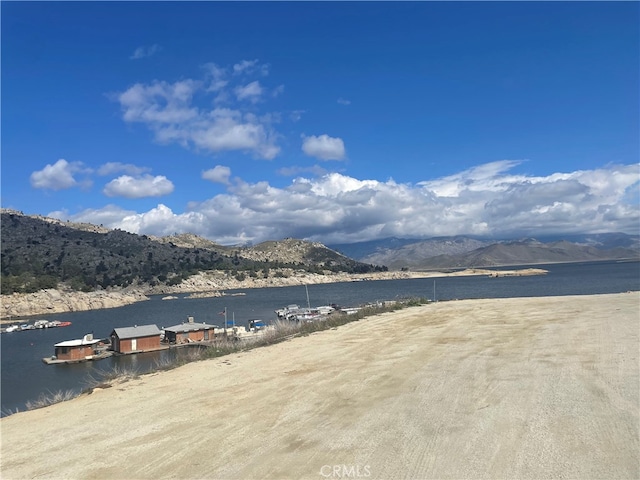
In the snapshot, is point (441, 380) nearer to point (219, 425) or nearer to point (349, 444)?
point (349, 444)

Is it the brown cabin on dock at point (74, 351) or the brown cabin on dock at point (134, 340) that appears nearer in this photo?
the brown cabin on dock at point (74, 351)

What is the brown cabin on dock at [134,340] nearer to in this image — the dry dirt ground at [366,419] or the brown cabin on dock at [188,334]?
the brown cabin on dock at [188,334]

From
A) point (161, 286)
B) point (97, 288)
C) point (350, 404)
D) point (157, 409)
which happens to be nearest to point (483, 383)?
point (350, 404)

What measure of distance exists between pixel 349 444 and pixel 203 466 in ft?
7.54

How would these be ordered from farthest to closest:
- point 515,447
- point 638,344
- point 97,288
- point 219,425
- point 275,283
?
point 275,283 < point 97,288 < point 638,344 < point 219,425 < point 515,447

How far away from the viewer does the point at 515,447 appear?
6.98 meters

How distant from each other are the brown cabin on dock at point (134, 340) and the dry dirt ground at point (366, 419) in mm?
42471

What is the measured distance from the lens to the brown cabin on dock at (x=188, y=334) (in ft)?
187

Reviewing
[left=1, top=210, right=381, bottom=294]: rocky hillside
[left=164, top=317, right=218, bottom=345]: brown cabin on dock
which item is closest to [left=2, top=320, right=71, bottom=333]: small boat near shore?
[left=1, top=210, right=381, bottom=294]: rocky hillside

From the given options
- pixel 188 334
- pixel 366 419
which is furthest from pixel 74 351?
pixel 366 419

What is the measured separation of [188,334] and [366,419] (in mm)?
52544

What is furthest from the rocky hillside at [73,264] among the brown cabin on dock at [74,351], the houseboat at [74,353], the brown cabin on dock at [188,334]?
the brown cabin on dock at [188,334]

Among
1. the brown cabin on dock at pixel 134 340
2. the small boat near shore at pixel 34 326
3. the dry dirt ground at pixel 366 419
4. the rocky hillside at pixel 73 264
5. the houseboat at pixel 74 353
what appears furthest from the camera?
the rocky hillside at pixel 73 264

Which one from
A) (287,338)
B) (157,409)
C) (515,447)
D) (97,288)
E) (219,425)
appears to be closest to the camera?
(515,447)
